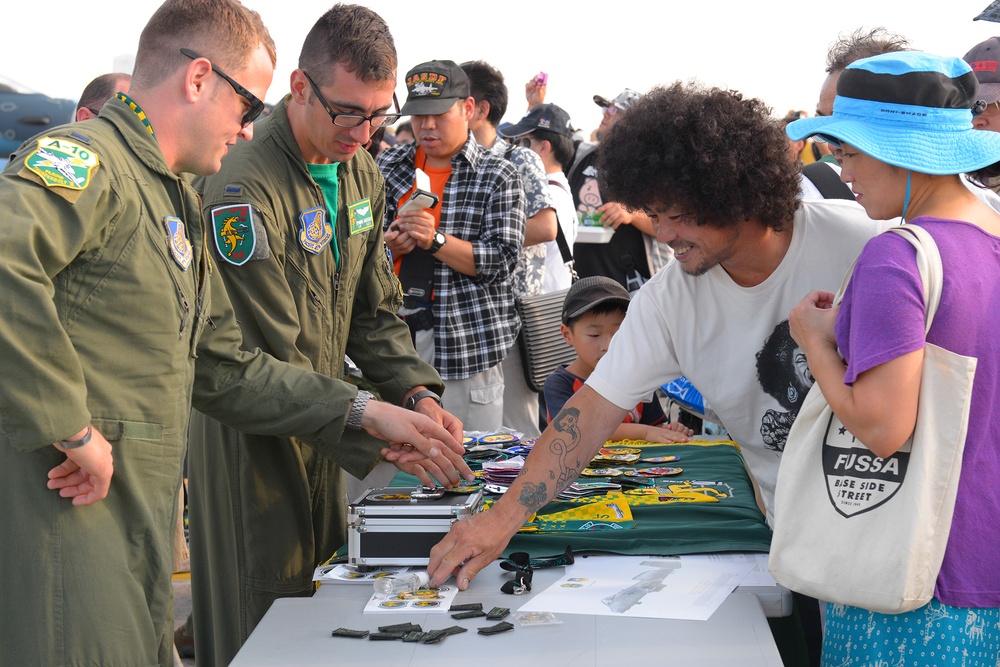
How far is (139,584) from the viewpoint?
1.79 meters

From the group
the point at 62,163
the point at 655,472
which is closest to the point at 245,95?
the point at 62,163

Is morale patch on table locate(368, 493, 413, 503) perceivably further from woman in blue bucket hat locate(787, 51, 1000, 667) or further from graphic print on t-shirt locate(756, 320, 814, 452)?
woman in blue bucket hat locate(787, 51, 1000, 667)

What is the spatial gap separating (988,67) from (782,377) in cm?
163

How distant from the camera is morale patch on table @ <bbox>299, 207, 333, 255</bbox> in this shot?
2557 mm

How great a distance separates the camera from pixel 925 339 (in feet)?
4.87

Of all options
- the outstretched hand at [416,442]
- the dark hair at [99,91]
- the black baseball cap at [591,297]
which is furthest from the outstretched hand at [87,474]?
the dark hair at [99,91]

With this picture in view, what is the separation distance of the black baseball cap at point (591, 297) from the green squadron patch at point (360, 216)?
1.16m

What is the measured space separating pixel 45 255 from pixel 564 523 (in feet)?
4.30

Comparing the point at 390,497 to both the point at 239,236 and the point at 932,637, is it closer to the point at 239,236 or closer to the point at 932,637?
the point at 239,236

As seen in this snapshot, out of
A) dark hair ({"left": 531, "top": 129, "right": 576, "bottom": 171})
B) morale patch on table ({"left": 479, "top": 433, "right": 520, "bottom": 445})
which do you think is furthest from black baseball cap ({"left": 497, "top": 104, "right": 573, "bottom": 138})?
morale patch on table ({"left": 479, "top": 433, "right": 520, "bottom": 445})

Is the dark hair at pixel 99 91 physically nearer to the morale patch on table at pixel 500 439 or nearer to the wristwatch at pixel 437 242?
the wristwatch at pixel 437 242

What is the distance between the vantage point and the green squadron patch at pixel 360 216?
271 cm

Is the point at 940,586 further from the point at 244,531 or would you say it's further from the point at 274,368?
the point at 244,531

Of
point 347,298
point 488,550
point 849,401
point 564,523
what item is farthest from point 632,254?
point 849,401
